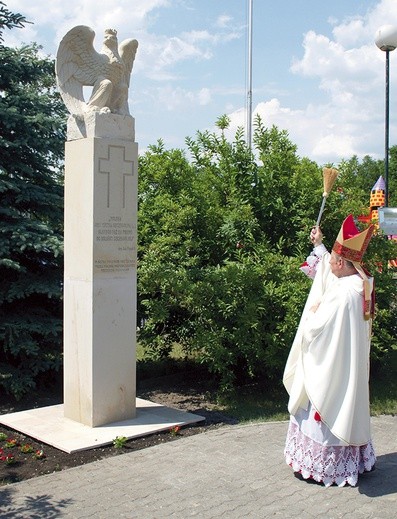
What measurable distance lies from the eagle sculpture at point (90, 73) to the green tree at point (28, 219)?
1663mm

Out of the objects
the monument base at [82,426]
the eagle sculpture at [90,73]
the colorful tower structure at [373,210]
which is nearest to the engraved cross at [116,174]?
the eagle sculpture at [90,73]

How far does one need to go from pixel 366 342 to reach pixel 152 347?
4100 millimetres

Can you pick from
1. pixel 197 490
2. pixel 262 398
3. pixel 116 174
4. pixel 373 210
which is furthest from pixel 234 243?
pixel 373 210

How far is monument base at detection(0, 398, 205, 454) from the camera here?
5793 millimetres

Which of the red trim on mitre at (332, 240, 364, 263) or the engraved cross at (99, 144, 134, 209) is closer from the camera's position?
the red trim on mitre at (332, 240, 364, 263)

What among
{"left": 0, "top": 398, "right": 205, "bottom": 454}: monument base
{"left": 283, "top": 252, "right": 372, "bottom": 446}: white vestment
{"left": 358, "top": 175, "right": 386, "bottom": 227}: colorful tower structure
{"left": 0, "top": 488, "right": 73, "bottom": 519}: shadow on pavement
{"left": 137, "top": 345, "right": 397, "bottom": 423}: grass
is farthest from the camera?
{"left": 358, "top": 175, "right": 386, "bottom": 227}: colorful tower structure

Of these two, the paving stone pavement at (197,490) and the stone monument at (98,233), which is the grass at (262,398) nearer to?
the paving stone pavement at (197,490)

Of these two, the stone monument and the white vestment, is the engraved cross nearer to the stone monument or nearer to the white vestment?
the stone monument

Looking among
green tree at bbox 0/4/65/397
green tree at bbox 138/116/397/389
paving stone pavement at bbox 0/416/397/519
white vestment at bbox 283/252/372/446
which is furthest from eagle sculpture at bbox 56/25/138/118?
paving stone pavement at bbox 0/416/397/519

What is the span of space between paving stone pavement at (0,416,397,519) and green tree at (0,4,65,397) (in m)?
2.61

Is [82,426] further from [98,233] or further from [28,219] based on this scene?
[28,219]

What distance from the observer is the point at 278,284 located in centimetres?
754

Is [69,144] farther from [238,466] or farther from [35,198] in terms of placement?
[238,466]

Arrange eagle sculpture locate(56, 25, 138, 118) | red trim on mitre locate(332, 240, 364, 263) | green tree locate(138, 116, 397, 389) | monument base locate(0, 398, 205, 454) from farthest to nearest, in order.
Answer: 1. green tree locate(138, 116, 397, 389)
2. eagle sculpture locate(56, 25, 138, 118)
3. monument base locate(0, 398, 205, 454)
4. red trim on mitre locate(332, 240, 364, 263)
